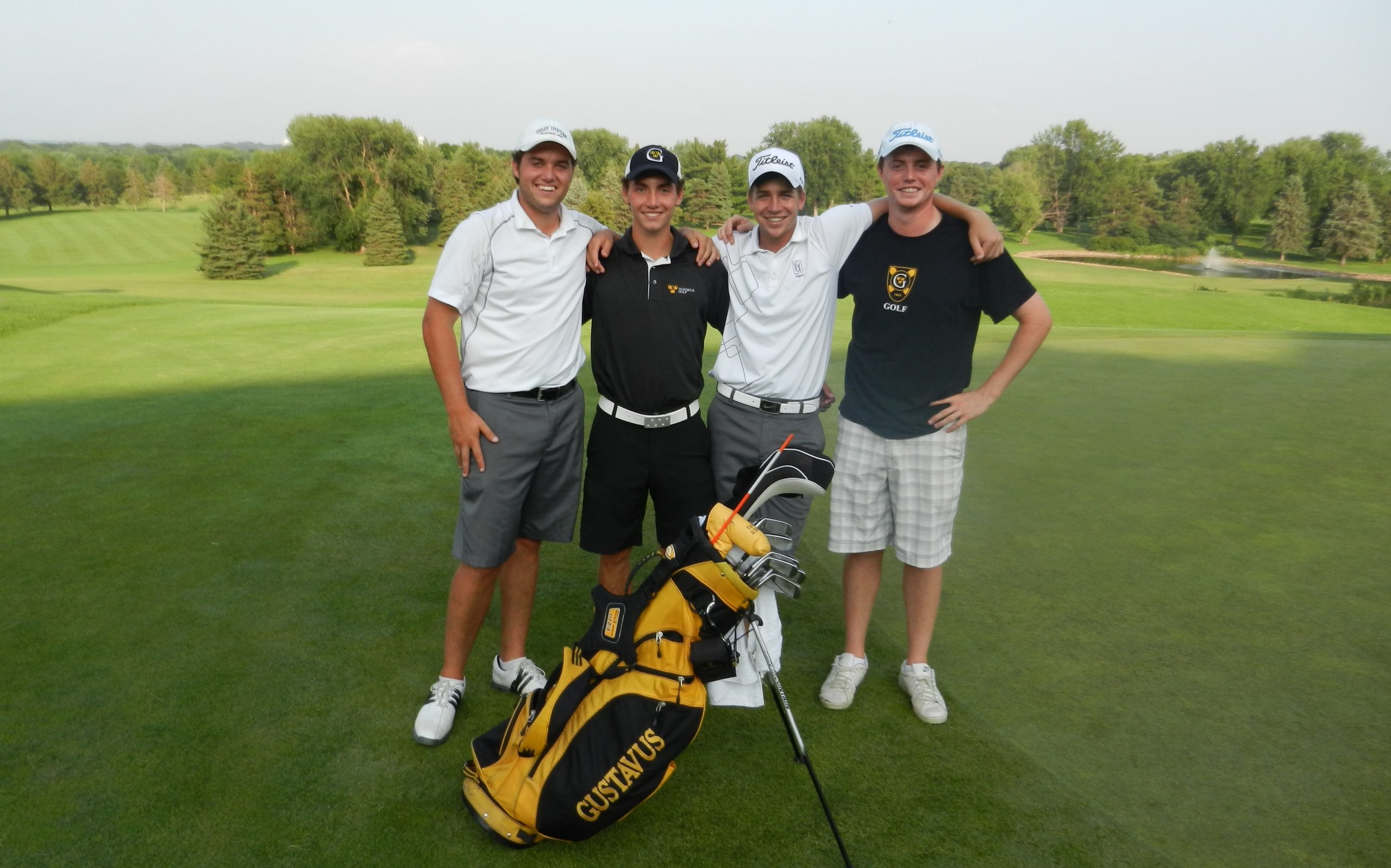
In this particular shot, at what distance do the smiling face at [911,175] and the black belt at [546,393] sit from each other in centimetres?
145

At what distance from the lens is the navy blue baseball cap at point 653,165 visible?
3309mm

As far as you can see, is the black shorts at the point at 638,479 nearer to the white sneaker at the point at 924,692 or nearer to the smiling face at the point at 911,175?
the white sneaker at the point at 924,692

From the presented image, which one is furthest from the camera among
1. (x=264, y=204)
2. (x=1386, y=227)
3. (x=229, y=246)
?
(x=1386, y=227)

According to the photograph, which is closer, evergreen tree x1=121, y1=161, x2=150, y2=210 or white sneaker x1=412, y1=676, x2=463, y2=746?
white sneaker x1=412, y1=676, x2=463, y2=746

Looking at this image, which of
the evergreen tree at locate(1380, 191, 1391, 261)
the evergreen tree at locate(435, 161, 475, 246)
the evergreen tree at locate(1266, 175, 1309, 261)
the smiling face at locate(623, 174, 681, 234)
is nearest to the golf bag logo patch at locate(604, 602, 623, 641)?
the smiling face at locate(623, 174, 681, 234)

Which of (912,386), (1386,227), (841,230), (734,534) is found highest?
(1386,227)

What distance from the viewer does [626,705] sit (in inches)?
102

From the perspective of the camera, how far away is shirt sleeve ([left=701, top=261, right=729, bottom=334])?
3566 millimetres

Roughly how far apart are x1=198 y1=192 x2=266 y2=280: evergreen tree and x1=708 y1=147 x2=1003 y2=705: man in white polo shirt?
126 ft

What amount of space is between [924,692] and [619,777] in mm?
1345

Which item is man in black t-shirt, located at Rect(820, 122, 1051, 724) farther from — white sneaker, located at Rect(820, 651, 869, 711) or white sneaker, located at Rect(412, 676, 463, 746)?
white sneaker, located at Rect(412, 676, 463, 746)

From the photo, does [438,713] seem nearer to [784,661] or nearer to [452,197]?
[784,661]

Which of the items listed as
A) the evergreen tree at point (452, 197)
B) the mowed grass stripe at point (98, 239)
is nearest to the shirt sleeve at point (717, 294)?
the mowed grass stripe at point (98, 239)

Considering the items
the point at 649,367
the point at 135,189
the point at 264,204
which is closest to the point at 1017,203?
the point at 264,204
